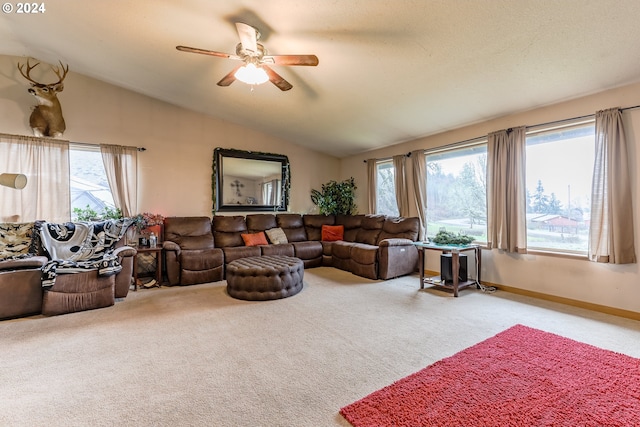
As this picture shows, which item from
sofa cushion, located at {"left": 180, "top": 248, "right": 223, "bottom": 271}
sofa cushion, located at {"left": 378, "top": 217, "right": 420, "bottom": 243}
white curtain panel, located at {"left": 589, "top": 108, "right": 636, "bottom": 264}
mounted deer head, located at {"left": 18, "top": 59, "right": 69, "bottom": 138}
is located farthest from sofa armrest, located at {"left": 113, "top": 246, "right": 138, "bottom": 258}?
white curtain panel, located at {"left": 589, "top": 108, "right": 636, "bottom": 264}

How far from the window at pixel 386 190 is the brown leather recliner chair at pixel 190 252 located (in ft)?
11.4

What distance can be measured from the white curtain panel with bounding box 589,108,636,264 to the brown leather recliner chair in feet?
16.3

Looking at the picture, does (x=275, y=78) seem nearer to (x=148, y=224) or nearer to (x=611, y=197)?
(x=148, y=224)

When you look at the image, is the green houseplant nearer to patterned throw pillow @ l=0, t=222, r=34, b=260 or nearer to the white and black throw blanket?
the white and black throw blanket

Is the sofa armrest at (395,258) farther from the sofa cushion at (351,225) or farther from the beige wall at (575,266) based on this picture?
the sofa cushion at (351,225)

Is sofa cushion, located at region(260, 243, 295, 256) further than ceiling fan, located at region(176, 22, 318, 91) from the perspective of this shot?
Yes

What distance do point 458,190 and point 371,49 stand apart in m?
2.87

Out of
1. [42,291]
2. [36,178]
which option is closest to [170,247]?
[42,291]

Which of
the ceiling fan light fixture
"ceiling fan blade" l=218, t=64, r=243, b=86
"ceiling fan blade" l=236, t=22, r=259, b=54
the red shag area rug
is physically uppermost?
"ceiling fan blade" l=236, t=22, r=259, b=54

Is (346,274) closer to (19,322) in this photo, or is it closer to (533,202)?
(533,202)

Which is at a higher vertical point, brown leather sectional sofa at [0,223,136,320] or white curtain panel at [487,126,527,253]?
white curtain panel at [487,126,527,253]

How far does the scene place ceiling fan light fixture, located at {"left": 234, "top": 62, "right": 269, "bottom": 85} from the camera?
9.33 ft

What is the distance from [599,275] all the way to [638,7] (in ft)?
8.61

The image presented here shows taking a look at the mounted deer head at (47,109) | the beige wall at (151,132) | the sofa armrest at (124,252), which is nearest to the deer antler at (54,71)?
the mounted deer head at (47,109)
